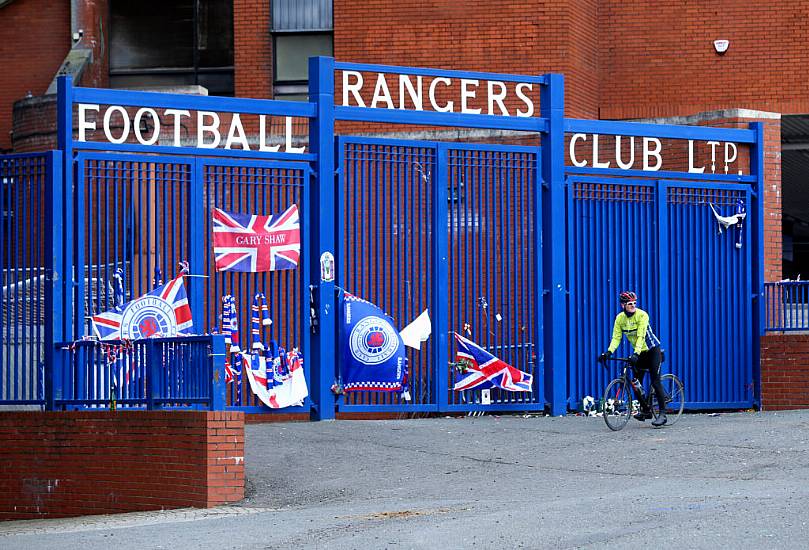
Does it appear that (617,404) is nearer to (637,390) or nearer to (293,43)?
(637,390)

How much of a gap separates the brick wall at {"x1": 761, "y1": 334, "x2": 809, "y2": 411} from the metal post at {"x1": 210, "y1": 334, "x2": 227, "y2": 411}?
30.1 ft

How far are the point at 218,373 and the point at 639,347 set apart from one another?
608cm

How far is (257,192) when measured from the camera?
1655 centimetres

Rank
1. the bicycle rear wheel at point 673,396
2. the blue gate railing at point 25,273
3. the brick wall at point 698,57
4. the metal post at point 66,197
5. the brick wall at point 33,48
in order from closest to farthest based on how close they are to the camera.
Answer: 1. the blue gate railing at point 25,273
2. the metal post at point 66,197
3. the bicycle rear wheel at point 673,396
4. the brick wall at point 698,57
5. the brick wall at point 33,48

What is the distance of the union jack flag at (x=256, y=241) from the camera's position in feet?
53.7

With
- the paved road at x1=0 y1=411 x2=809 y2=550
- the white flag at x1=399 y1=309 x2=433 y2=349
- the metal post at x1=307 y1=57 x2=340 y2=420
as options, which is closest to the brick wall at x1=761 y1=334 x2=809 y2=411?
the paved road at x1=0 y1=411 x2=809 y2=550

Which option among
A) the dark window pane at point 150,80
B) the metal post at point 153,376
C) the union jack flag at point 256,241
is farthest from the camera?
the dark window pane at point 150,80

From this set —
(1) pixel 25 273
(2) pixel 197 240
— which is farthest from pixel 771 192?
(1) pixel 25 273

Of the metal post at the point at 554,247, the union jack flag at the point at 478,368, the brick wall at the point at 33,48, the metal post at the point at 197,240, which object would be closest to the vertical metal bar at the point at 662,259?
the metal post at the point at 554,247

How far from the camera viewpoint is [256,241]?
16562 millimetres

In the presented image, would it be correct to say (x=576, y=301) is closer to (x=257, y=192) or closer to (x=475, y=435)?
(x=475, y=435)

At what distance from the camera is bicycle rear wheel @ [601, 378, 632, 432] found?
53.7ft

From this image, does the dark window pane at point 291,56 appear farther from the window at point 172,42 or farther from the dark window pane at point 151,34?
Result: the dark window pane at point 151,34

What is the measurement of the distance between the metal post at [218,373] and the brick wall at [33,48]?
16.4 meters
